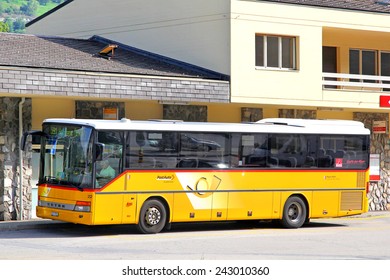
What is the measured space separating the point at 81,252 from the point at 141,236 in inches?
166

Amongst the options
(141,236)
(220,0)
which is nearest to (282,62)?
(220,0)

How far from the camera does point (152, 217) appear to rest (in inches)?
922

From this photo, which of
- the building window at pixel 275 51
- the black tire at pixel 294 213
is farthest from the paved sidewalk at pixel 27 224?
the building window at pixel 275 51

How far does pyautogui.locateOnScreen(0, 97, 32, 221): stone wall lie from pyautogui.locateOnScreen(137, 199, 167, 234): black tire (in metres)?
4.85

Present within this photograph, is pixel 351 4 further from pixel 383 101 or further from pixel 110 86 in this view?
pixel 110 86

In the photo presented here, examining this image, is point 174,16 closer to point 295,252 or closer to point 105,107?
point 105,107

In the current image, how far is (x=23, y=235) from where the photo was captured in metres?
22.7

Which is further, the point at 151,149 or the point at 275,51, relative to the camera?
the point at 275,51

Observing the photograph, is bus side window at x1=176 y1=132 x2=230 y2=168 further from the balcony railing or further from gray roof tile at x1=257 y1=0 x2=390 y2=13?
the balcony railing

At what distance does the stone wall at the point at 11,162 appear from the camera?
26344 mm

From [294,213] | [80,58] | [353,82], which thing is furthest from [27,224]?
[353,82]

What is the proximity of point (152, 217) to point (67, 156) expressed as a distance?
8.31ft

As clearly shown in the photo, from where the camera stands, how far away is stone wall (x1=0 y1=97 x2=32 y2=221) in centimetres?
2634

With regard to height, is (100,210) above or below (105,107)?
below
